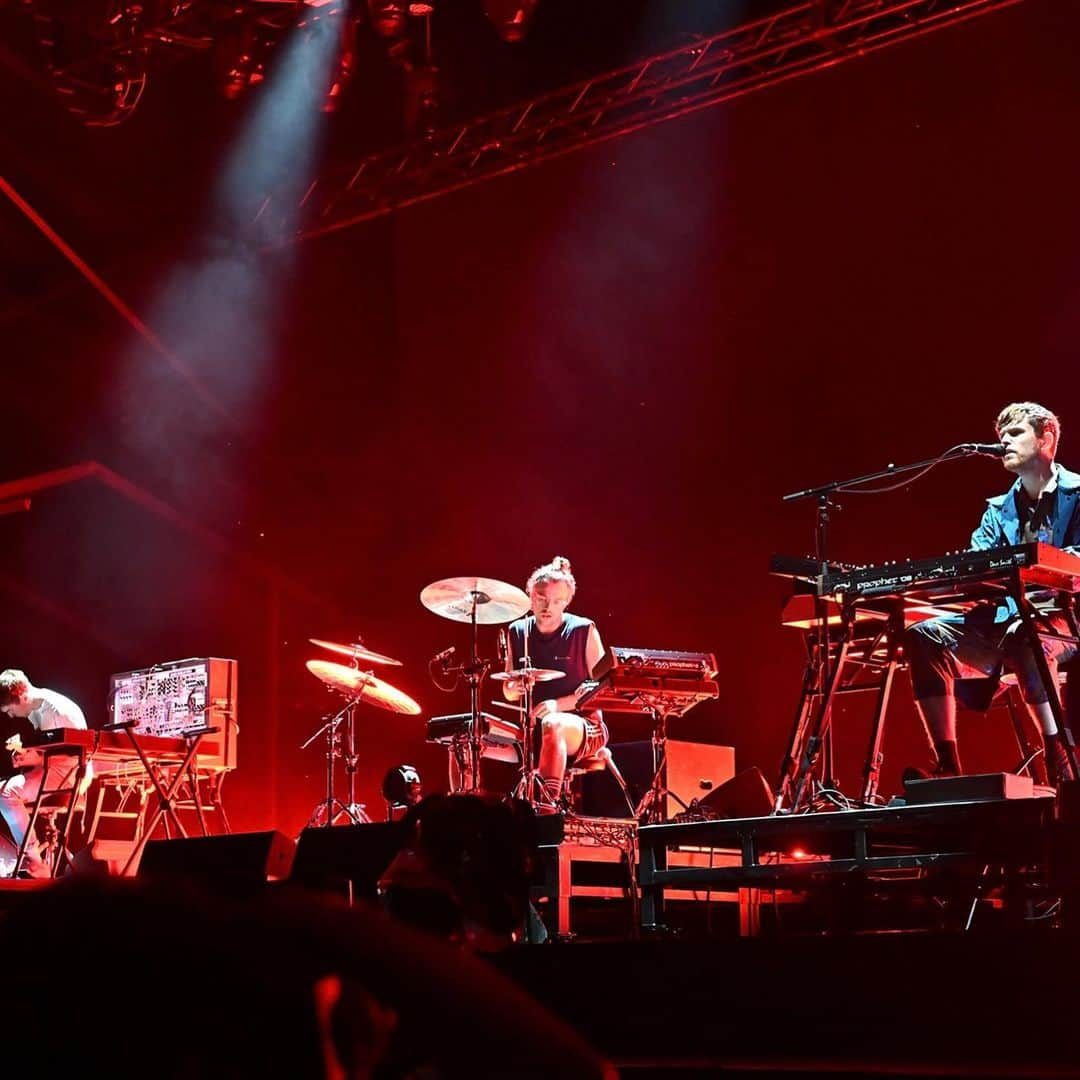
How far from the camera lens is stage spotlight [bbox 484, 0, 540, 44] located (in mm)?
6574

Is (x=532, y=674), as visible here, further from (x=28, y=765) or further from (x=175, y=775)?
(x=28, y=765)

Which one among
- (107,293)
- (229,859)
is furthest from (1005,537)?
(107,293)

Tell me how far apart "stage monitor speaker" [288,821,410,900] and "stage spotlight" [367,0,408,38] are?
448cm

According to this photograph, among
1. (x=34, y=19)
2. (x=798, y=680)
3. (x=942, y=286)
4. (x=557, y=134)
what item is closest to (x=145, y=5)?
(x=34, y=19)

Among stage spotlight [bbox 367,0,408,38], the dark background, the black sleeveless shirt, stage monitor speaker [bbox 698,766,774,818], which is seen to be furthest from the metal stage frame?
stage spotlight [bbox 367,0,408,38]

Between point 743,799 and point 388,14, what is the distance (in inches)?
161

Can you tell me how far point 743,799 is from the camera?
553 centimetres

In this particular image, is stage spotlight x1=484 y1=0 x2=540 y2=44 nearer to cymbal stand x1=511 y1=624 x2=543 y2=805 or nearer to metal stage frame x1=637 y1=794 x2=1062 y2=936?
cymbal stand x1=511 y1=624 x2=543 y2=805

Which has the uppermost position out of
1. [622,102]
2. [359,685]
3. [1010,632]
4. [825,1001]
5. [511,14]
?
[622,102]

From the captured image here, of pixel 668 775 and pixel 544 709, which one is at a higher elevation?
pixel 544 709

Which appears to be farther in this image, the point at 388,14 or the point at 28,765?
the point at 28,765

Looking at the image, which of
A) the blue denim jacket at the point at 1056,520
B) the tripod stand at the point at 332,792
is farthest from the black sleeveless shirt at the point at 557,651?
the blue denim jacket at the point at 1056,520

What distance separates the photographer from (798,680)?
7.66 m

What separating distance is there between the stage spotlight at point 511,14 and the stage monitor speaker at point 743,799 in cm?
361
